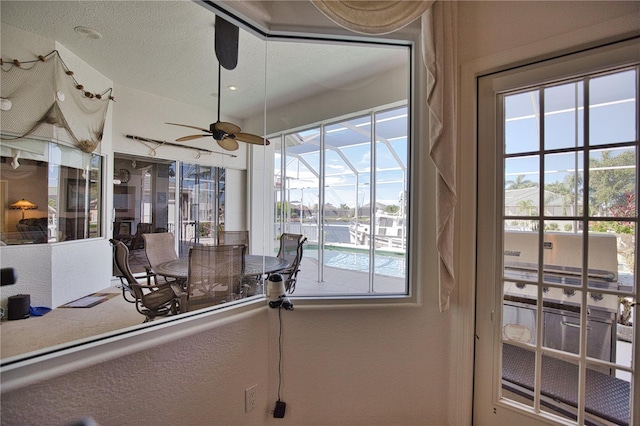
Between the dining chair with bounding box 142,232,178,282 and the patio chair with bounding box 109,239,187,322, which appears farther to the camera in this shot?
the dining chair with bounding box 142,232,178,282

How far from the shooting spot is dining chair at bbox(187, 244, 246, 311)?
5.37 ft

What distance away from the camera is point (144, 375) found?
3.46ft

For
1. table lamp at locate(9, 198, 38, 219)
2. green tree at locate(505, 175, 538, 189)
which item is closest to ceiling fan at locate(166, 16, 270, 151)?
table lamp at locate(9, 198, 38, 219)

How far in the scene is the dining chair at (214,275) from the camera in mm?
1637

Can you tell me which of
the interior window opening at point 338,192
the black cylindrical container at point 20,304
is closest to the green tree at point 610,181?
the interior window opening at point 338,192

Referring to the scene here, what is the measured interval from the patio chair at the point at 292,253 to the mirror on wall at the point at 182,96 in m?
0.23

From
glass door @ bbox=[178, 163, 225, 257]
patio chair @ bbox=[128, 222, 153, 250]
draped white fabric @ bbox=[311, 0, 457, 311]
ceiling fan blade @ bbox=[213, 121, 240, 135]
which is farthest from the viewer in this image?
glass door @ bbox=[178, 163, 225, 257]

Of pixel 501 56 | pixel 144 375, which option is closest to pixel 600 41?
pixel 501 56

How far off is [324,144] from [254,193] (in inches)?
67.2

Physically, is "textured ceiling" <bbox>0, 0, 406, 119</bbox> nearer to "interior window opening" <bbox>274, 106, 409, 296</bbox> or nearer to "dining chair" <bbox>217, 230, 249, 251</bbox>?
"interior window opening" <bbox>274, 106, 409, 296</bbox>

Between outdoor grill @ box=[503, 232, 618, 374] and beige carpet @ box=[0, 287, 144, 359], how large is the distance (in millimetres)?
2024

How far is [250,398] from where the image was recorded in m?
1.39

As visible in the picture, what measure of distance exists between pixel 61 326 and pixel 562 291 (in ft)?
9.81

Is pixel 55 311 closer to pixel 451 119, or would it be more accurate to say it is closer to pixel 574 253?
pixel 451 119
